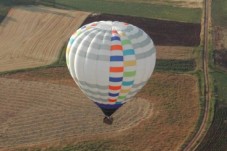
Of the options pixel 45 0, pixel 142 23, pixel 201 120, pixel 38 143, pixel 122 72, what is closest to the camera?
pixel 122 72

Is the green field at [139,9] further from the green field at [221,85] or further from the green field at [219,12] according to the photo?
the green field at [221,85]

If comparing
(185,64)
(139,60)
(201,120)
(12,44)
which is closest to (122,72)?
(139,60)

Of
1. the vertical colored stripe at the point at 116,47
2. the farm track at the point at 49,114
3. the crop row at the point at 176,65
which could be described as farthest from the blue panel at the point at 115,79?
the crop row at the point at 176,65

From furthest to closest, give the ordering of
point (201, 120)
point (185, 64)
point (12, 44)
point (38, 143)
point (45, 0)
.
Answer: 1. point (45, 0)
2. point (12, 44)
3. point (185, 64)
4. point (201, 120)
5. point (38, 143)

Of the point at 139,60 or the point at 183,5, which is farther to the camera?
the point at 183,5

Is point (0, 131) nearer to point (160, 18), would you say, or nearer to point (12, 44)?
point (12, 44)

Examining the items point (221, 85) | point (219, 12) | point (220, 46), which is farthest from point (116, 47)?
point (219, 12)
